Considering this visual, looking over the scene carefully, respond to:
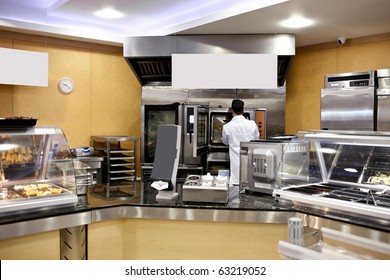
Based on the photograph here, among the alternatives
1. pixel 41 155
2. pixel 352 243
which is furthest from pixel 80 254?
pixel 352 243

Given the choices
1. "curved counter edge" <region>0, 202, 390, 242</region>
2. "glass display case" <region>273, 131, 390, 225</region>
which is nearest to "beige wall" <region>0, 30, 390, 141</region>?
"glass display case" <region>273, 131, 390, 225</region>

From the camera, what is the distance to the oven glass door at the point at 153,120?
5.46 meters

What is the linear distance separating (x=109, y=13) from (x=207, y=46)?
132cm

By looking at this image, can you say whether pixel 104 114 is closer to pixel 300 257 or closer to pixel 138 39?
pixel 138 39

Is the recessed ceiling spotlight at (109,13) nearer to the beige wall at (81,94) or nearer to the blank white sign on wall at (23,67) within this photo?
the beige wall at (81,94)

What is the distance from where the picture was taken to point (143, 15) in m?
5.01

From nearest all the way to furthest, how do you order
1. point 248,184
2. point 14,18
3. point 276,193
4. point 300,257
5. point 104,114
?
point 300,257 < point 276,193 < point 248,184 < point 14,18 < point 104,114

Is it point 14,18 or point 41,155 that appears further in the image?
point 14,18

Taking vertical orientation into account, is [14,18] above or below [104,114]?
above

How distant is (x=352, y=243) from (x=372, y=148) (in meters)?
0.95

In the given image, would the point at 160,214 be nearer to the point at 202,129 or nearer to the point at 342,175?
the point at 342,175

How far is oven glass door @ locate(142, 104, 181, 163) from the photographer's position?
5.46 meters

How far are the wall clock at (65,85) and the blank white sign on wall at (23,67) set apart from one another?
1.08 ft

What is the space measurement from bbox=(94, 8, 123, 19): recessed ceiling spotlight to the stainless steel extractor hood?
412 mm
